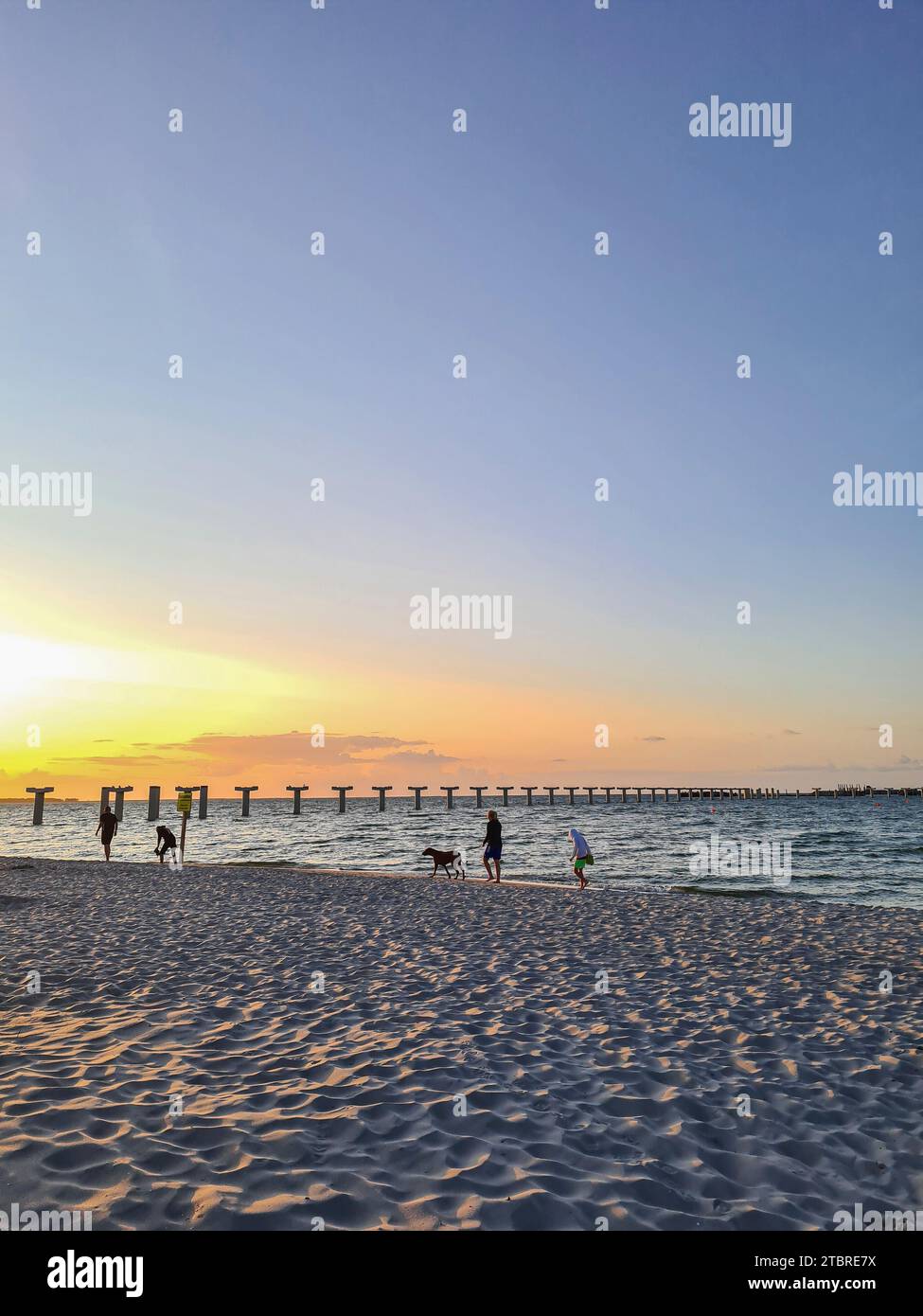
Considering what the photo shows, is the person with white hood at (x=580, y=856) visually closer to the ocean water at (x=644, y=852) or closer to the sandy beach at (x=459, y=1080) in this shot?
the ocean water at (x=644, y=852)

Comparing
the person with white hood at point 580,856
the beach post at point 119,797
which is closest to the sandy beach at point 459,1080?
the person with white hood at point 580,856

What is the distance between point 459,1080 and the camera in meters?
5.96

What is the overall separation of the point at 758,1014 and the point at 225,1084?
540 cm

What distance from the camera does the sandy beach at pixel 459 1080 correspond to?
14.1 feet

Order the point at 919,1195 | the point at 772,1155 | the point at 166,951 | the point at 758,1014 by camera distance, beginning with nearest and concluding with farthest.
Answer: the point at 919,1195 < the point at 772,1155 < the point at 758,1014 < the point at 166,951

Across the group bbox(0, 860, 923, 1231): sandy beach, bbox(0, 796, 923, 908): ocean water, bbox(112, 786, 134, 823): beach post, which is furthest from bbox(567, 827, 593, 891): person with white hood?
bbox(112, 786, 134, 823): beach post

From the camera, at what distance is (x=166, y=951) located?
35.6 ft

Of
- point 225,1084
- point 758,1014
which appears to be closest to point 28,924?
point 225,1084

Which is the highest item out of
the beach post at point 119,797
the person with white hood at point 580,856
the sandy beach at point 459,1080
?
the sandy beach at point 459,1080

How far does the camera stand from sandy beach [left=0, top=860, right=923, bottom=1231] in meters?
4.30

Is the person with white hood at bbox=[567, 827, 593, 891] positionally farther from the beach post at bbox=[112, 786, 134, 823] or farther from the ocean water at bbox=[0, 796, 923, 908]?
the beach post at bbox=[112, 786, 134, 823]

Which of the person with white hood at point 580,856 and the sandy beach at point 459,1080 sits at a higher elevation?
the sandy beach at point 459,1080
